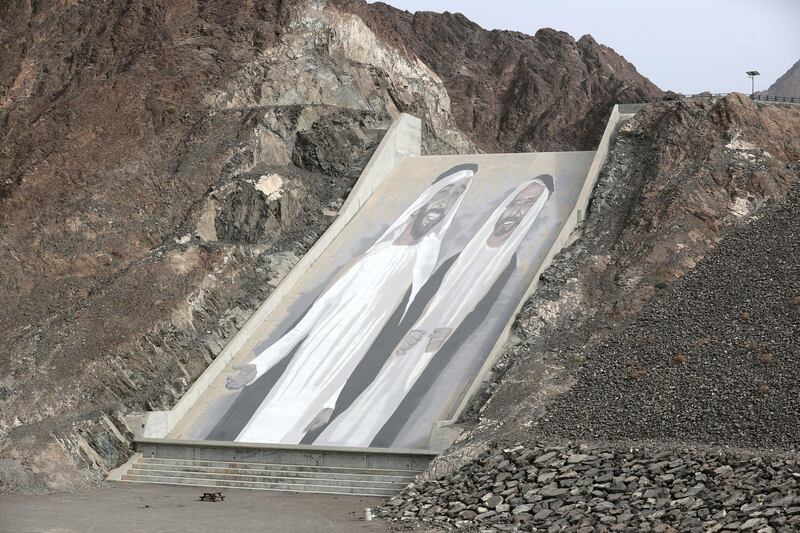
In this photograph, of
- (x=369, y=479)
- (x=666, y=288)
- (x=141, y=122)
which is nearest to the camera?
(x=369, y=479)

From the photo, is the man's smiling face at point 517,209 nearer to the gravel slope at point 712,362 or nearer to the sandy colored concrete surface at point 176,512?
the gravel slope at point 712,362

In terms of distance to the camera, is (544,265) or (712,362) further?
(544,265)

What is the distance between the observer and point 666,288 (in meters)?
22.1

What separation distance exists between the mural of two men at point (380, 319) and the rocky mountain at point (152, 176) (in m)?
1.91

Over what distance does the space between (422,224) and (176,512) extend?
1263 cm

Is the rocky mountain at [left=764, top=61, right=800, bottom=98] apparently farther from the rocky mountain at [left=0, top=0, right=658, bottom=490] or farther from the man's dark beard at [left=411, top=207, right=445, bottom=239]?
the man's dark beard at [left=411, top=207, right=445, bottom=239]

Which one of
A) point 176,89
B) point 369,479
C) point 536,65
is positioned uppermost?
point 536,65

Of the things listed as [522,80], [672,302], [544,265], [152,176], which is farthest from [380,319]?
[522,80]

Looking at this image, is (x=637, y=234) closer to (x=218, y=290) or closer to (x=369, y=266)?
(x=369, y=266)

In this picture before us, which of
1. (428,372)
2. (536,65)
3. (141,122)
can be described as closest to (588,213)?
(428,372)

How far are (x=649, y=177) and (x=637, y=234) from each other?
7.41ft

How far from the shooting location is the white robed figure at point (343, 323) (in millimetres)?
22359

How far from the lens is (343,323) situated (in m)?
25.2

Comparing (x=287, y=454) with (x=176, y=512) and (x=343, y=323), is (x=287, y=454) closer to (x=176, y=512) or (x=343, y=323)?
(x=176, y=512)
